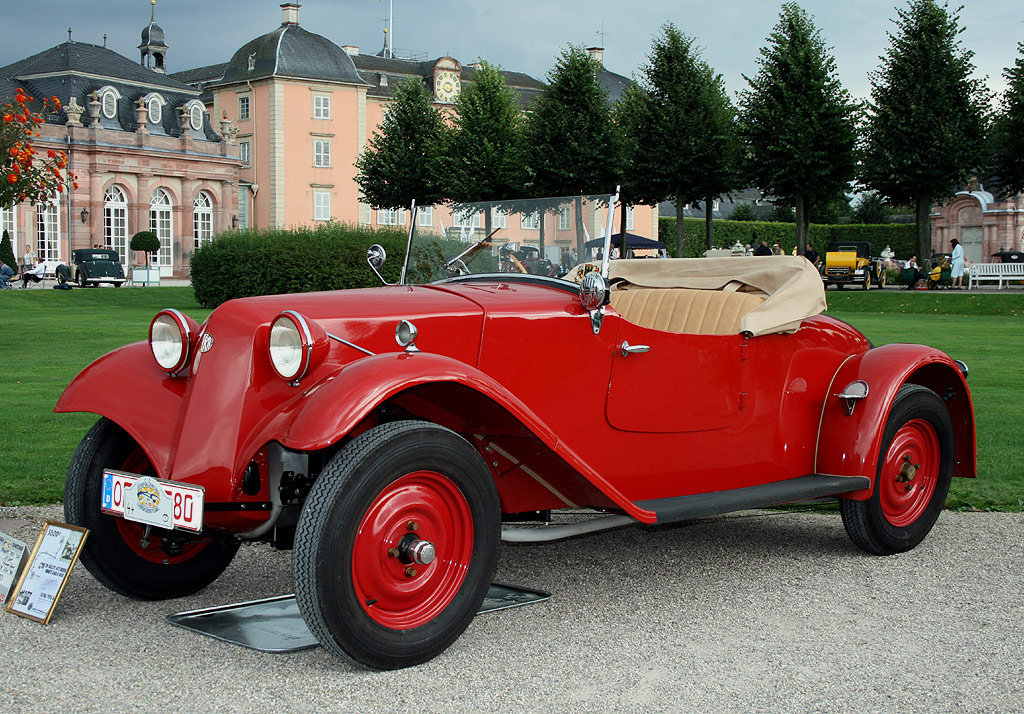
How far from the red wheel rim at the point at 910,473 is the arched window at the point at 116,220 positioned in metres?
47.7

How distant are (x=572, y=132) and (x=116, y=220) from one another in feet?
81.8

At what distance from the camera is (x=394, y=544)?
3.38 meters

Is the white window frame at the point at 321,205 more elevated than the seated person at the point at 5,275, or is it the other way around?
the white window frame at the point at 321,205

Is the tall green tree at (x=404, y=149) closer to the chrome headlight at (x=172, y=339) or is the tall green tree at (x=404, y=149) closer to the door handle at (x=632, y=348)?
the door handle at (x=632, y=348)

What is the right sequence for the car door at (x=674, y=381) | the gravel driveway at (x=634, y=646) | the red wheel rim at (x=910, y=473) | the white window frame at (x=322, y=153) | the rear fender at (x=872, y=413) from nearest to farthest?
the gravel driveway at (x=634, y=646), the car door at (x=674, y=381), the rear fender at (x=872, y=413), the red wheel rim at (x=910, y=473), the white window frame at (x=322, y=153)

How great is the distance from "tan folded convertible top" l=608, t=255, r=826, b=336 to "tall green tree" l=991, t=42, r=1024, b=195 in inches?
1041

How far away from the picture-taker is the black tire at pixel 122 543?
394cm

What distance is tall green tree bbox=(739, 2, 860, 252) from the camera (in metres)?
32.2

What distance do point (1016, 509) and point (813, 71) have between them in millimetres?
29330

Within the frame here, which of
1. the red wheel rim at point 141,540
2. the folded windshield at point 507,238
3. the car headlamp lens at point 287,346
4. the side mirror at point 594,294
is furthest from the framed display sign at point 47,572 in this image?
the side mirror at point 594,294

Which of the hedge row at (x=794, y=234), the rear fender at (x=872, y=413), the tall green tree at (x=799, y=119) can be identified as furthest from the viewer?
the hedge row at (x=794, y=234)

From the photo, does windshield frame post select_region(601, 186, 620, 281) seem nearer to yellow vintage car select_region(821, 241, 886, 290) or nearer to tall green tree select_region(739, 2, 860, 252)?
tall green tree select_region(739, 2, 860, 252)

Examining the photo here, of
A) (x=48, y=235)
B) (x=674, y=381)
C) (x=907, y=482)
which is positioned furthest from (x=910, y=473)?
(x=48, y=235)

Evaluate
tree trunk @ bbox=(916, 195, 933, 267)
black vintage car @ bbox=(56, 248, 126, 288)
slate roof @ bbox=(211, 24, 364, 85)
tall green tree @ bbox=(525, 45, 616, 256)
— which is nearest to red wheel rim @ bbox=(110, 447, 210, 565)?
tall green tree @ bbox=(525, 45, 616, 256)
